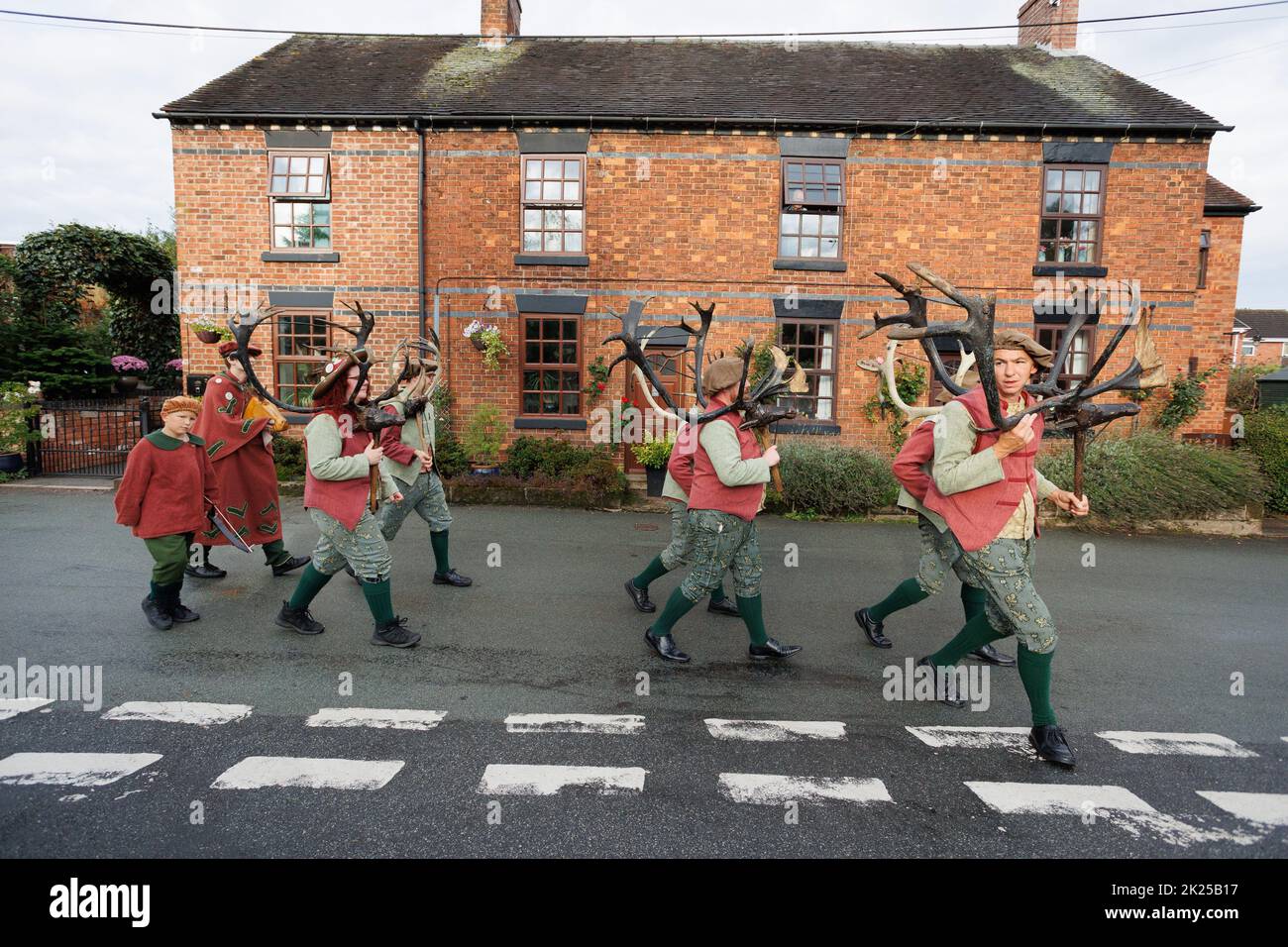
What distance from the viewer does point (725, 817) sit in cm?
311

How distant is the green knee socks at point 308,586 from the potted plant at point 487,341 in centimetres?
832

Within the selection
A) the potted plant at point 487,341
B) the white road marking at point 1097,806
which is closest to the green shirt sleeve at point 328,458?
the white road marking at point 1097,806

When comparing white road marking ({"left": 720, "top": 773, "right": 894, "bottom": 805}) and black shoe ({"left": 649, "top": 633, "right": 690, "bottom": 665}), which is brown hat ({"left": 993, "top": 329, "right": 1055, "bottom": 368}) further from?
black shoe ({"left": 649, "top": 633, "right": 690, "bottom": 665})

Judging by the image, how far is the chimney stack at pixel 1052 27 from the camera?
52.4 ft

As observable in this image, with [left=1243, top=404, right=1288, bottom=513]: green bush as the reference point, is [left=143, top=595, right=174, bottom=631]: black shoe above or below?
below

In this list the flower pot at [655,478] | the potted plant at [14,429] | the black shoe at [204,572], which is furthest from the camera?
the potted plant at [14,429]

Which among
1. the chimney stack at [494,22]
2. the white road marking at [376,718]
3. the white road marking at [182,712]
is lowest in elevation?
the white road marking at [182,712]

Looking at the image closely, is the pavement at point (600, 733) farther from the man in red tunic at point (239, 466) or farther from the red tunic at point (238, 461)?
the red tunic at point (238, 461)

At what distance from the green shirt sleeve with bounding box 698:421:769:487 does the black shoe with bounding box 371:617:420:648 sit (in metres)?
2.55

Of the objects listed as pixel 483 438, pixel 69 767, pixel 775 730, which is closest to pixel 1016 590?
pixel 775 730

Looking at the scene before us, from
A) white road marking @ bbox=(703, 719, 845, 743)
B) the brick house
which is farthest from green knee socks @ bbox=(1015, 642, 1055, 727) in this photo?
the brick house

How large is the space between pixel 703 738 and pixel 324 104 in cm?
1412

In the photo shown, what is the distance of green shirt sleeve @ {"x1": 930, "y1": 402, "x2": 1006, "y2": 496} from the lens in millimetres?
3639

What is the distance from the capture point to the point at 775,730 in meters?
3.99
